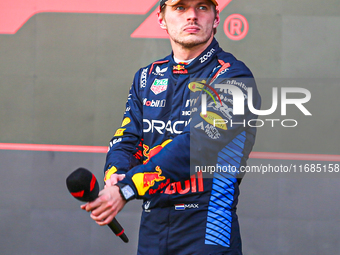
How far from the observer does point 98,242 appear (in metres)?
3.79

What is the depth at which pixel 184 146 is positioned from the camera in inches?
63.4

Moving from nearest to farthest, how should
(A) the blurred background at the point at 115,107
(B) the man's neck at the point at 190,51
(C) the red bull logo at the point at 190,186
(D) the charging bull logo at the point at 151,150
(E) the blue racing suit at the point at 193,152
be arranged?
1. (E) the blue racing suit at the point at 193,152
2. (C) the red bull logo at the point at 190,186
3. (D) the charging bull logo at the point at 151,150
4. (B) the man's neck at the point at 190,51
5. (A) the blurred background at the point at 115,107

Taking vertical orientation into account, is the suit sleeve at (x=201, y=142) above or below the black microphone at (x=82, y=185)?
above

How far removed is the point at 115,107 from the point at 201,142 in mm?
2307

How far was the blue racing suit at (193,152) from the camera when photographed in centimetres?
164

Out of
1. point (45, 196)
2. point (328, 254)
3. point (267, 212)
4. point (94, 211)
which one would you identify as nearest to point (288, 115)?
point (267, 212)

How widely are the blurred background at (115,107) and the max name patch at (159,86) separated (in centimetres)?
181

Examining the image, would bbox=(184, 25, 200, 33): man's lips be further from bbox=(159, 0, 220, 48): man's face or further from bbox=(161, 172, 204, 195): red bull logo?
bbox=(161, 172, 204, 195): red bull logo

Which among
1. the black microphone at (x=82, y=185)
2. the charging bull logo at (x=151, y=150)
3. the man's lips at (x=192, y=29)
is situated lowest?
the black microphone at (x=82, y=185)

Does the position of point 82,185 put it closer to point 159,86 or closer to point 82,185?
point 82,185

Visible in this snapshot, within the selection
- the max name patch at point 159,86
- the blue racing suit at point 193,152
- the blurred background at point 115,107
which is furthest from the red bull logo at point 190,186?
the blurred background at point 115,107

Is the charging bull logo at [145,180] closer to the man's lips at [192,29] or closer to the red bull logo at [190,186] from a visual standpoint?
the red bull logo at [190,186]

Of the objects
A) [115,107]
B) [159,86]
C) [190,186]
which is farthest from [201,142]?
[115,107]

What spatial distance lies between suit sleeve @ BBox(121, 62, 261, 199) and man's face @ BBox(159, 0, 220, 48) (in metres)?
0.27
